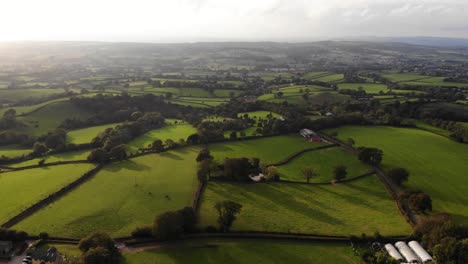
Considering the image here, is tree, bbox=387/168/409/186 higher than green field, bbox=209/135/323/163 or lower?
higher

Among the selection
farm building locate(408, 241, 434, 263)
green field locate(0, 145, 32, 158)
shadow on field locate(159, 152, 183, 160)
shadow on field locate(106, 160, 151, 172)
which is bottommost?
green field locate(0, 145, 32, 158)

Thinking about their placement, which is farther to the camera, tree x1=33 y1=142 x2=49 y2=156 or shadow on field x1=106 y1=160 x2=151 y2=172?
tree x1=33 y1=142 x2=49 y2=156

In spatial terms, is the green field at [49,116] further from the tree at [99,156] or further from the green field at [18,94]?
the tree at [99,156]

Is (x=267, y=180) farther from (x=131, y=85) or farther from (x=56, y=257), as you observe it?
(x=131, y=85)

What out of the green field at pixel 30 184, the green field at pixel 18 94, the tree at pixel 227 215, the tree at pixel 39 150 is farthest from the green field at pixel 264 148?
the green field at pixel 18 94

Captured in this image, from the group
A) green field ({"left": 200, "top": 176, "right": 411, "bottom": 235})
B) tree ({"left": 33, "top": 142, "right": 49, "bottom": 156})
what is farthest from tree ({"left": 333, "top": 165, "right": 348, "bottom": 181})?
tree ({"left": 33, "top": 142, "right": 49, "bottom": 156})

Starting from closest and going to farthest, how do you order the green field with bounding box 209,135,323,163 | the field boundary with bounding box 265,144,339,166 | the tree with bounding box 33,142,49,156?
the field boundary with bounding box 265,144,339,166 → the green field with bounding box 209,135,323,163 → the tree with bounding box 33,142,49,156

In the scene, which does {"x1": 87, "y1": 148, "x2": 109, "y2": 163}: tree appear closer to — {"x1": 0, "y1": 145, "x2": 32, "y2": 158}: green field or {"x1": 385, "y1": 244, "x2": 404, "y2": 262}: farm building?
{"x1": 0, "y1": 145, "x2": 32, "y2": 158}: green field
